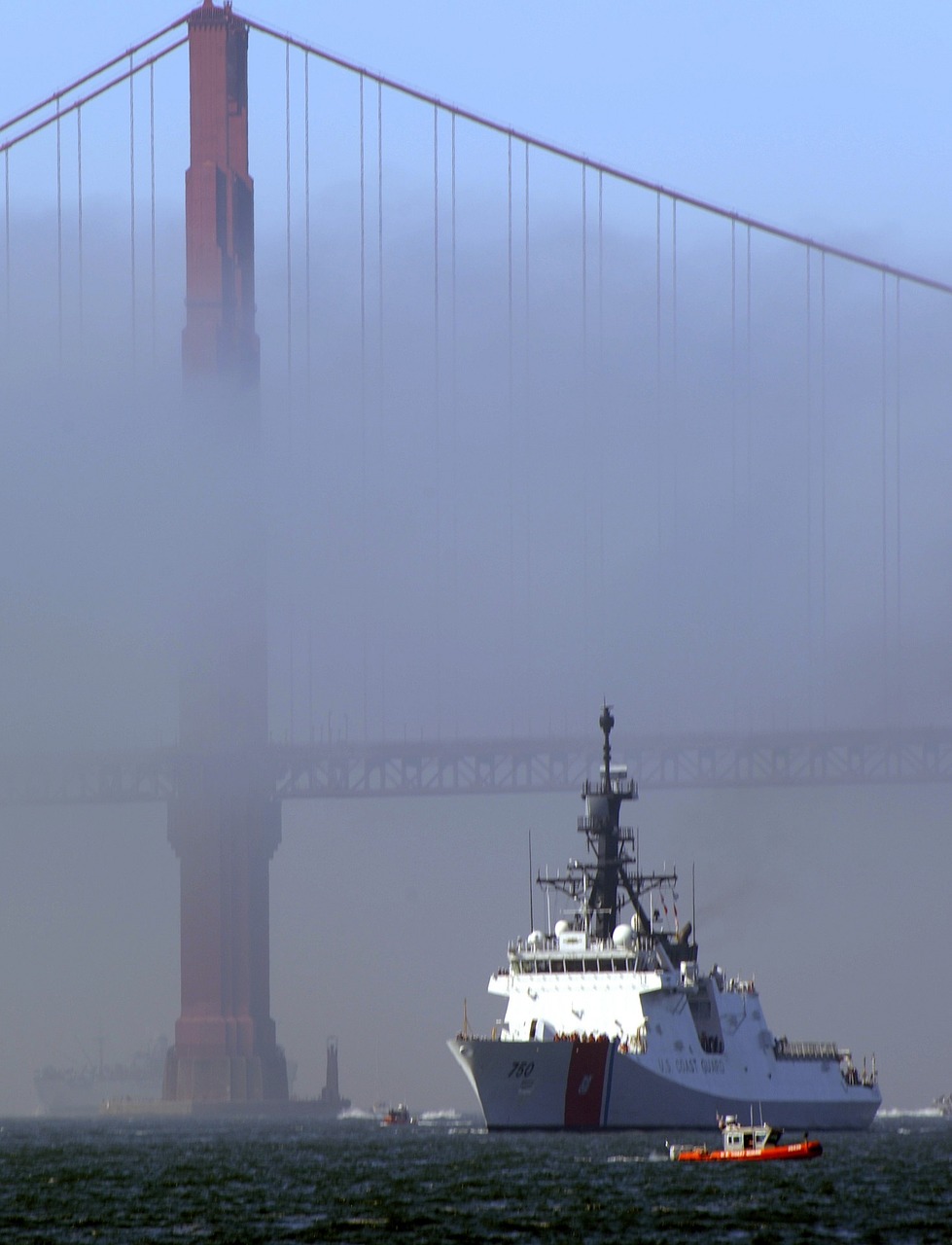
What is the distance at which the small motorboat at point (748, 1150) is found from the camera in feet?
216

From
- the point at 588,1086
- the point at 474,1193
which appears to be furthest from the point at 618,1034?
the point at 474,1193

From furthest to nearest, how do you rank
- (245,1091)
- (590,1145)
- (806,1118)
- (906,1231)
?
1. (245,1091)
2. (806,1118)
3. (590,1145)
4. (906,1231)

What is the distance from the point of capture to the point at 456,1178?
196 ft

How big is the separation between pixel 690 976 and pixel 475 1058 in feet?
24.7

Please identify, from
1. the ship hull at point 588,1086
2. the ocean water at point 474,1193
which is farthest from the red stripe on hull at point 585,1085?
the ocean water at point 474,1193

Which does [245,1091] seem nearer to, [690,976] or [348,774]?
[348,774]

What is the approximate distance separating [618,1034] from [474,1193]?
72.7 feet

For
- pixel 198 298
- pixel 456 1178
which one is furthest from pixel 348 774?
pixel 456 1178

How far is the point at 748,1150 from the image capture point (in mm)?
66000

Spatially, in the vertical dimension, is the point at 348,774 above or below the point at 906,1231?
above

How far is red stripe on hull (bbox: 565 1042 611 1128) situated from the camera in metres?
74.6

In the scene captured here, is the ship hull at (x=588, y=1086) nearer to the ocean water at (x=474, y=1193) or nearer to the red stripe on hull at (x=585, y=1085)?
the red stripe on hull at (x=585, y=1085)

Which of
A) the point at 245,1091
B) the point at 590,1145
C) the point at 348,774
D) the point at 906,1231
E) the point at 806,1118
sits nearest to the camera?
the point at 906,1231

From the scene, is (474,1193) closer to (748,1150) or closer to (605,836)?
(748,1150)
